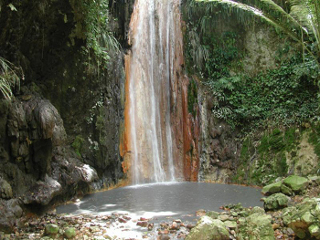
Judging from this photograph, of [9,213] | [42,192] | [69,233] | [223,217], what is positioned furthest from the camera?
[42,192]

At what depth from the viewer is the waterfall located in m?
10.9

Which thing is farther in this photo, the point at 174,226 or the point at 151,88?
the point at 151,88

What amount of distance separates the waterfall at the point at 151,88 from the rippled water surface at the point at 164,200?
1570mm

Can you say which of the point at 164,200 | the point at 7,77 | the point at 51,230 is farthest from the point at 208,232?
the point at 7,77

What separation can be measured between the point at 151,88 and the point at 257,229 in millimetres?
8239

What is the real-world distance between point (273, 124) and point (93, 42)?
6.44 m

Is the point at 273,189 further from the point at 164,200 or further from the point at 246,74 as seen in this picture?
the point at 246,74

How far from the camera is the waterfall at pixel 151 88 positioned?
1094 cm

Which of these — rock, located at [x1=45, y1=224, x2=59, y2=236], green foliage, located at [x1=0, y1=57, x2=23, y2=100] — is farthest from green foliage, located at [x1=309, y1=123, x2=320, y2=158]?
green foliage, located at [x1=0, y1=57, x2=23, y2=100]

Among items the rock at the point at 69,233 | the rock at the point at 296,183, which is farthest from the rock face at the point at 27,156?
the rock at the point at 296,183

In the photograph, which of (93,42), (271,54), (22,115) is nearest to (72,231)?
(22,115)

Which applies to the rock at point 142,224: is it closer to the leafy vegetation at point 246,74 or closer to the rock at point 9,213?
the rock at point 9,213

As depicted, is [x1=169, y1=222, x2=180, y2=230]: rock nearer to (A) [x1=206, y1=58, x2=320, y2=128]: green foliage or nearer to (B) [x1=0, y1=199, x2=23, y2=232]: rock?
(B) [x1=0, y1=199, x2=23, y2=232]: rock

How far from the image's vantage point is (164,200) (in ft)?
24.2
